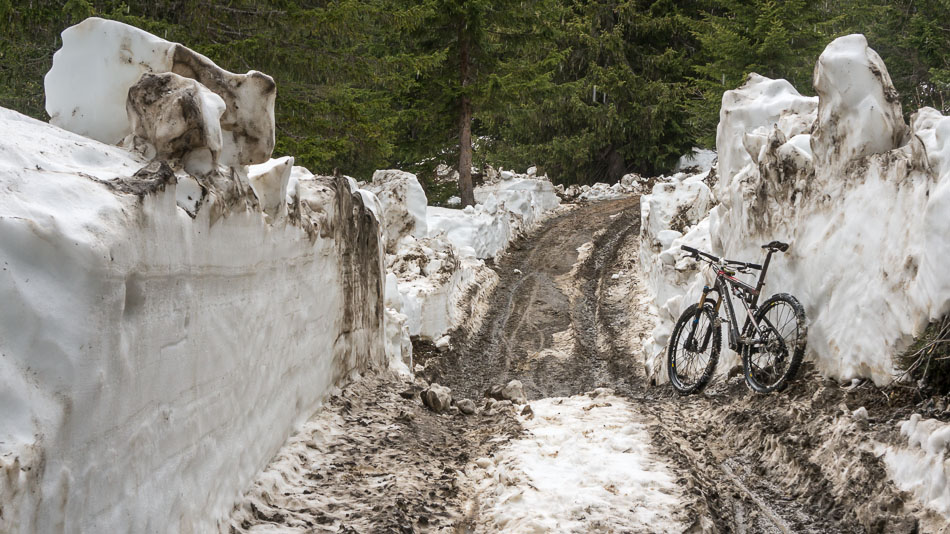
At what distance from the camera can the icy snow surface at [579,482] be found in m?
4.23

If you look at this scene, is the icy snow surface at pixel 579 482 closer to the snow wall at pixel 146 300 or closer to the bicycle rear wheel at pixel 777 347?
the bicycle rear wheel at pixel 777 347

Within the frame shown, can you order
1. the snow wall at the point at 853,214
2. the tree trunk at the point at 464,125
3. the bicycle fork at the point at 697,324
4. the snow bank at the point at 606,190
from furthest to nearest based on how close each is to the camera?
the snow bank at the point at 606,190, the tree trunk at the point at 464,125, the bicycle fork at the point at 697,324, the snow wall at the point at 853,214

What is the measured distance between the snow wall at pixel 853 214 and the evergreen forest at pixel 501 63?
1729 millimetres

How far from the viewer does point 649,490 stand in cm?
462

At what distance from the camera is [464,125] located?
898 inches

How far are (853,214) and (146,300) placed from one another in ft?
16.7

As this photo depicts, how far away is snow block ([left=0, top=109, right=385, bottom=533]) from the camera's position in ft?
7.60

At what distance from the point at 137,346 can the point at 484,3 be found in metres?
19.8

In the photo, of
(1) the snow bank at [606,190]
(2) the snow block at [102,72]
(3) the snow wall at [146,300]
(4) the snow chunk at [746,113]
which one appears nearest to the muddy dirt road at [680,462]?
(3) the snow wall at [146,300]

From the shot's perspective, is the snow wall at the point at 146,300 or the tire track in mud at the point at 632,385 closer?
the snow wall at the point at 146,300

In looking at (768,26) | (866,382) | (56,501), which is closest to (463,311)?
(866,382)

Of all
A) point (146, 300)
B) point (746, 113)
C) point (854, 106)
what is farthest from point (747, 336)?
point (146, 300)

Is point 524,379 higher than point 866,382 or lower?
lower

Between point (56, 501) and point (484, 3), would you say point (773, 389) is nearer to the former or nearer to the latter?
point (56, 501)
